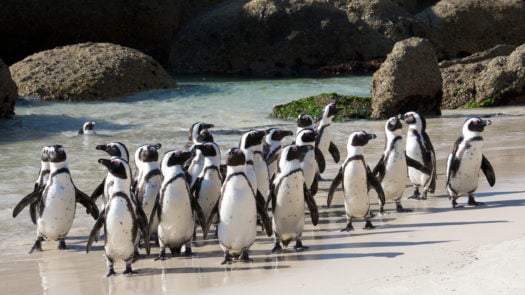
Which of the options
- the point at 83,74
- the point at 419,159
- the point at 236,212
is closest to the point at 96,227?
the point at 236,212

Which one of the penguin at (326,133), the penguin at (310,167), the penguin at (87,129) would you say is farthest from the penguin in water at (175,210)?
the penguin at (87,129)

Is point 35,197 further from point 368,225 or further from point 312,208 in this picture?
point 368,225

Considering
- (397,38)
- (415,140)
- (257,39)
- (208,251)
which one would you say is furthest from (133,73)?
(208,251)

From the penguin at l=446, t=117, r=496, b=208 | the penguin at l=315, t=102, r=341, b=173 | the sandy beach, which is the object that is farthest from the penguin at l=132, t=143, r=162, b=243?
the penguin at l=315, t=102, r=341, b=173

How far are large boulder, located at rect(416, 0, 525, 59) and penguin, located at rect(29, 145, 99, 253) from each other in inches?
776

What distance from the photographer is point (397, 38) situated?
25047 millimetres

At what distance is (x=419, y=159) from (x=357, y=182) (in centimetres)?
142

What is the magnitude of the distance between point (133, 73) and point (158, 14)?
6570 millimetres

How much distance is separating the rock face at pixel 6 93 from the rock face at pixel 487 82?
7.63m

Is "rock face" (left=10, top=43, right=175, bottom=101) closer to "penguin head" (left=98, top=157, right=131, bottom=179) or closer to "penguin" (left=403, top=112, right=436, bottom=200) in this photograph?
"penguin" (left=403, top=112, right=436, bottom=200)

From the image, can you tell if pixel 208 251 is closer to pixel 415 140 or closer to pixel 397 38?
pixel 415 140

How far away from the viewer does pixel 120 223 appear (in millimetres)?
7266

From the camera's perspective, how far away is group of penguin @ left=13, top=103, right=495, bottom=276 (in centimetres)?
741

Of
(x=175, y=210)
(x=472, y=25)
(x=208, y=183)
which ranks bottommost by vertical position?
(x=175, y=210)
